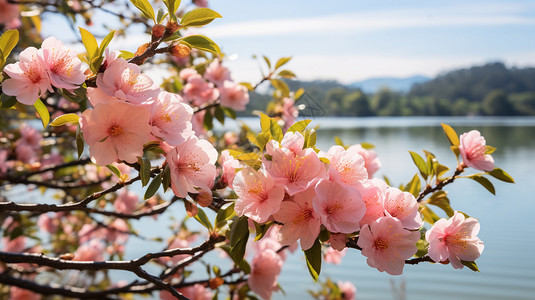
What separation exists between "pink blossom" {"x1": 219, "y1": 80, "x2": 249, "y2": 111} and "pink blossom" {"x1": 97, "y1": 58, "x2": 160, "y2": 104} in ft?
3.60

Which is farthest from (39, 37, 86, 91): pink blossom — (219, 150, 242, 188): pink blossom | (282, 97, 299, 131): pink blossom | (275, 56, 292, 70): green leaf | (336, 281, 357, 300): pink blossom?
(336, 281, 357, 300): pink blossom

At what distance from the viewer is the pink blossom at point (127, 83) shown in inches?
27.9

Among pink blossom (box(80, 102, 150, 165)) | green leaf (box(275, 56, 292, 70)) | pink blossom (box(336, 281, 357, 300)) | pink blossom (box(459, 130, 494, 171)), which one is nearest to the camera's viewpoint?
pink blossom (box(80, 102, 150, 165))

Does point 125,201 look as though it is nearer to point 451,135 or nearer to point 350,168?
point 451,135

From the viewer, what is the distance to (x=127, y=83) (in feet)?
2.33

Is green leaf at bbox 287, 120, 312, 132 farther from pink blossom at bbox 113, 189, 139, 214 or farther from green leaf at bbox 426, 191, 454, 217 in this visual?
pink blossom at bbox 113, 189, 139, 214

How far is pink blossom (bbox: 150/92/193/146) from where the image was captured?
714 mm

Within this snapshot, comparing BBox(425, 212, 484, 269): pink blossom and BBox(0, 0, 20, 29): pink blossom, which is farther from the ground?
BBox(425, 212, 484, 269): pink blossom

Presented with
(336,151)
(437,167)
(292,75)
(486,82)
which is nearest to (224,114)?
(292,75)

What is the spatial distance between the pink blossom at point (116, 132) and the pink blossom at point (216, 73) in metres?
1.22

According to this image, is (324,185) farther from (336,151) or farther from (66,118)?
(66,118)

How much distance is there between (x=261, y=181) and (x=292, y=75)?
109 centimetres

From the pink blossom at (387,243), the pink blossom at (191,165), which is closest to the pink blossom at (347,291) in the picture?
the pink blossom at (387,243)

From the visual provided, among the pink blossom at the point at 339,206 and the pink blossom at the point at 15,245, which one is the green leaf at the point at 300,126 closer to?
the pink blossom at the point at 339,206
